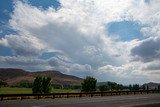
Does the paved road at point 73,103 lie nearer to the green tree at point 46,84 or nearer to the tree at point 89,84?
the tree at point 89,84

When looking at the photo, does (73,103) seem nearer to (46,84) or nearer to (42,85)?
(46,84)

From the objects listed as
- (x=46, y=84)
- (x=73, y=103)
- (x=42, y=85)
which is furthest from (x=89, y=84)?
(x=73, y=103)

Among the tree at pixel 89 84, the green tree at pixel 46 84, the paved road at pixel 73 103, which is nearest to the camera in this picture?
the paved road at pixel 73 103

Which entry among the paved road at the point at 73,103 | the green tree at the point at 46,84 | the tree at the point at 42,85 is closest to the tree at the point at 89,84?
the green tree at the point at 46,84

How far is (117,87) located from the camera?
16962cm

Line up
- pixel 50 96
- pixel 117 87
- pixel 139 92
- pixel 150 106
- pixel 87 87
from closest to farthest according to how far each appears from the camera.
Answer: pixel 150 106 < pixel 50 96 < pixel 139 92 < pixel 87 87 < pixel 117 87

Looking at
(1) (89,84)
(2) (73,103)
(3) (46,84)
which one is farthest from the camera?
(3) (46,84)

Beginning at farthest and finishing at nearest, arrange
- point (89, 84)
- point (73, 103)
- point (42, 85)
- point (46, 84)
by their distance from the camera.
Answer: point (42, 85), point (46, 84), point (89, 84), point (73, 103)

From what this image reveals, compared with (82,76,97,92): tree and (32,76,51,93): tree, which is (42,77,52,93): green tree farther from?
(82,76,97,92): tree

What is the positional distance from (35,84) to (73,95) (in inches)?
2584

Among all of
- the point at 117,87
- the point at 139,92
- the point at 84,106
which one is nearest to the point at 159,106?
the point at 84,106

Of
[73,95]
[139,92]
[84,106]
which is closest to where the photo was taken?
[84,106]

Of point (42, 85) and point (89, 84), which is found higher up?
point (89, 84)

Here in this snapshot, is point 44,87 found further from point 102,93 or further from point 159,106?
point 159,106
